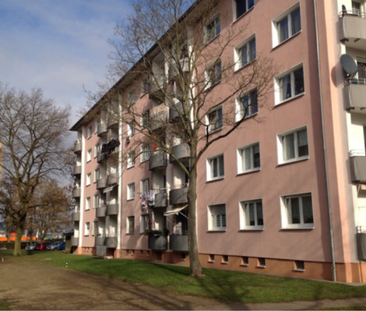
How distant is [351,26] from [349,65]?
1900mm

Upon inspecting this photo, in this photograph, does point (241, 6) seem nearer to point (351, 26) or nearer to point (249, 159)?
point (351, 26)

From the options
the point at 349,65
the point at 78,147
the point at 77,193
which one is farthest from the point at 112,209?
the point at 349,65

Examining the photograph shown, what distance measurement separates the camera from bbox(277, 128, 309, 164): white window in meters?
18.8

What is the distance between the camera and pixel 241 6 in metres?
24.1

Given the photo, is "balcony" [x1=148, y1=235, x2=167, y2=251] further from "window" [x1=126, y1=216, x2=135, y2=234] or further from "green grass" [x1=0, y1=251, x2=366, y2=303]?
"green grass" [x1=0, y1=251, x2=366, y2=303]

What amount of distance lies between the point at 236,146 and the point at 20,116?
25.9 meters

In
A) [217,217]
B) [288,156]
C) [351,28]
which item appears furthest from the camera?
[217,217]

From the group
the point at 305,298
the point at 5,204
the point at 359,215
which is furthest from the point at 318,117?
the point at 5,204

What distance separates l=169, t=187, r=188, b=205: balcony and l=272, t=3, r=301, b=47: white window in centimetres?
1039

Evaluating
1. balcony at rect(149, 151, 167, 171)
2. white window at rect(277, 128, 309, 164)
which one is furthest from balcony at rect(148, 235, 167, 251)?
white window at rect(277, 128, 309, 164)

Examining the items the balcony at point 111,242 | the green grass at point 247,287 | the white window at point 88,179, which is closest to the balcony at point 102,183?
the balcony at point 111,242

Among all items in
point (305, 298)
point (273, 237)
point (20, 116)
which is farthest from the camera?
point (20, 116)

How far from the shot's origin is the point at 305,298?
41.0 ft

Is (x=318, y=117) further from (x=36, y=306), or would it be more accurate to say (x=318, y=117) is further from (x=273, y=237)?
(x=36, y=306)
